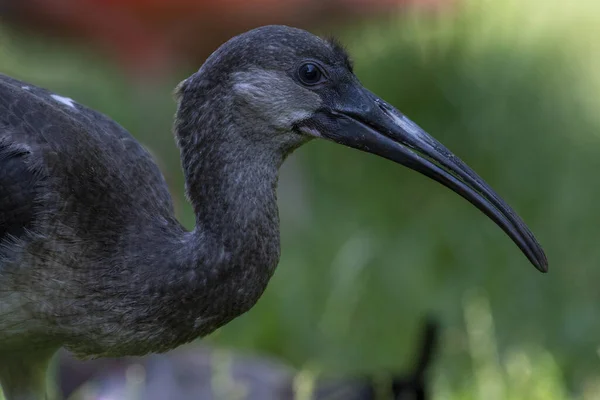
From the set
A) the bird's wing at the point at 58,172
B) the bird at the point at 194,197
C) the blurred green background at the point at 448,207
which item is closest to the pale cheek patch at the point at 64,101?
the bird's wing at the point at 58,172

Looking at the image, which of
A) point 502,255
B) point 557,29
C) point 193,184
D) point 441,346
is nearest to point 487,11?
point 557,29

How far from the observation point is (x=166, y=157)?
5.87 m

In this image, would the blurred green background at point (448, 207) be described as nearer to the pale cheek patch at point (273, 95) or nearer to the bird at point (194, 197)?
the bird at point (194, 197)

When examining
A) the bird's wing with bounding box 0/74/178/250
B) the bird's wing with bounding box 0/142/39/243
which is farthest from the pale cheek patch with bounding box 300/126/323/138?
the bird's wing with bounding box 0/142/39/243

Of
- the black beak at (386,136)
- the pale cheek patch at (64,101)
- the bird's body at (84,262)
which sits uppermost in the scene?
the pale cheek patch at (64,101)

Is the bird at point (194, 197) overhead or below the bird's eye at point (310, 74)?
below

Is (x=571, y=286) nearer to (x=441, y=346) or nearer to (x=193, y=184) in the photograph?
(x=441, y=346)

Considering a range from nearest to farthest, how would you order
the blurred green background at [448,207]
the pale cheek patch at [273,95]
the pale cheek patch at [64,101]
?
the pale cheek patch at [273,95] → the pale cheek patch at [64,101] → the blurred green background at [448,207]

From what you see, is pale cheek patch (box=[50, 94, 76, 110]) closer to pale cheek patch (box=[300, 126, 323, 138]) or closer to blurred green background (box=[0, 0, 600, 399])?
pale cheek patch (box=[300, 126, 323, 138])

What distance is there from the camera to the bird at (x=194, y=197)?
2637 millimetres

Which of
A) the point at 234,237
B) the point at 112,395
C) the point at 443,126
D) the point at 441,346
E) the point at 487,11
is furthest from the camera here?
the point at 487,11

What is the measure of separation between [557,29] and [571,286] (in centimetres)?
190

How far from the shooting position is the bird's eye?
104 inches

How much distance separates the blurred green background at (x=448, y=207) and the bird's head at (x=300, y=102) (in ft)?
4.00
